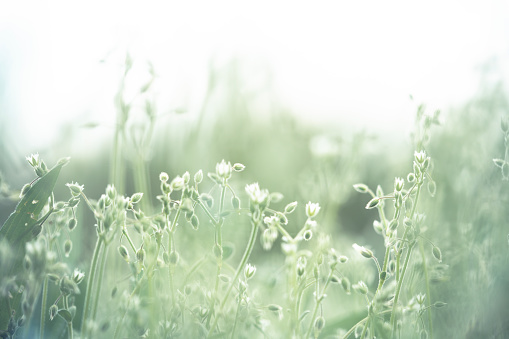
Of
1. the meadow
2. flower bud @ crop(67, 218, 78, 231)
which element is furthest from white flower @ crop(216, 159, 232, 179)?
flower bud @ crop(67, 218, 78, 231)

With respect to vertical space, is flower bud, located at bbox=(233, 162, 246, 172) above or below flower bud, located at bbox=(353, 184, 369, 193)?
above

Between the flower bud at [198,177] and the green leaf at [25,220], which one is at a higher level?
the flower bud at [198,177]

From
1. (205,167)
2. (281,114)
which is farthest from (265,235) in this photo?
(281,114)

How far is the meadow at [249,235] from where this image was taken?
322mm

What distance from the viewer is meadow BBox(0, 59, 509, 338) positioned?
32cm

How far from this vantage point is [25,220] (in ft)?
1.22

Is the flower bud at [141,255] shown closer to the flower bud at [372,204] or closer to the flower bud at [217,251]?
the flower bud at [217,251]

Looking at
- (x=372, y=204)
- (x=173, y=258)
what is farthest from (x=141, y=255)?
(x=372, y=204)

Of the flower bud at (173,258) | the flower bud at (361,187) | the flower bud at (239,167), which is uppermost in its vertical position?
the flower bud at (239,167)

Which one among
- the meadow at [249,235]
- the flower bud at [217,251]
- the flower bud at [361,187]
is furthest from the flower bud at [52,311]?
the flower bud at [361,187]

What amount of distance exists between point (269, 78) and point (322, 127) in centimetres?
31

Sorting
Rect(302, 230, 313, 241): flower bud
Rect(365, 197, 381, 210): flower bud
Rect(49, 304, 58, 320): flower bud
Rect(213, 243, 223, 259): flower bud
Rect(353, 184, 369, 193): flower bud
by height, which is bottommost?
Rect(49, 304, 58, 320): flower bud

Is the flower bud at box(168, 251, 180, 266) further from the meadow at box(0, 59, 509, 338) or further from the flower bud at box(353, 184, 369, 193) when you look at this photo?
the flower bud at box(353, 184, 369, 193)

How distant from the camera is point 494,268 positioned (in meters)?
0.47
